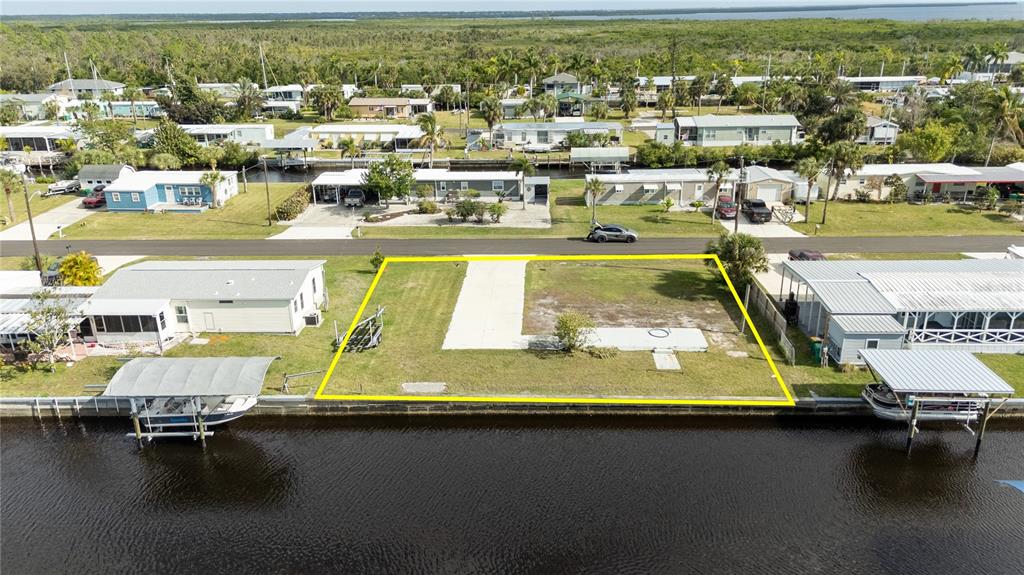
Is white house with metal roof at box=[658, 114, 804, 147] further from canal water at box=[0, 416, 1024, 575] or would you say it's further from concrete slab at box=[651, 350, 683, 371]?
canal water at box=[0, 416, 1024, 575]

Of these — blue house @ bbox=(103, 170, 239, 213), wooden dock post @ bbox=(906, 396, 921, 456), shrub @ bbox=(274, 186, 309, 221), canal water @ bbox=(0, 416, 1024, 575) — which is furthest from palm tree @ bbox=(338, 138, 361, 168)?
wooden dock post @ bbox=(906, 396, 921, 456)

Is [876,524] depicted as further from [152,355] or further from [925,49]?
[925,49]

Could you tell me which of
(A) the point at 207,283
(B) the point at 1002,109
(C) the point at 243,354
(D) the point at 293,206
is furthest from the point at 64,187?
(B) the point at 1002,109

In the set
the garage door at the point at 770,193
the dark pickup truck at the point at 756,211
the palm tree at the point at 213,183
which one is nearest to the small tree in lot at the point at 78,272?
the palm tree at the point at 213,183

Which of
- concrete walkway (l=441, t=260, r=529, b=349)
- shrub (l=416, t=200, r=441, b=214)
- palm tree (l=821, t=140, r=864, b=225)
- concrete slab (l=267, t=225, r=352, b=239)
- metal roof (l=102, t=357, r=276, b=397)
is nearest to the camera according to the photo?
metal roof (l=102, t=357, r=276, b=397)

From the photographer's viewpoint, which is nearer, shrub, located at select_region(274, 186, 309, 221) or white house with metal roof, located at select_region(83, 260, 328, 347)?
white house with metal roof, located at select_region(83, 260, 328, 347)

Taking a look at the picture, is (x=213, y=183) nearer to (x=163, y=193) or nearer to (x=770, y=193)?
(x=163, y=193)

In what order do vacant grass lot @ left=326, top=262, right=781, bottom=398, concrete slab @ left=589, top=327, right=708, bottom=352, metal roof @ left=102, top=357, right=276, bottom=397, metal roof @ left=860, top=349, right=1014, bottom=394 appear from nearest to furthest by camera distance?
metal roof @ left=860, top=349, right=1014, bottom=394
metal roof @ left=102, top=357, right=276, bottom=397
vacant grass lot @ left=326, top=262, right=781, bottom=398
concrete slab @ left=589, top=327, right=708, bottom=352
